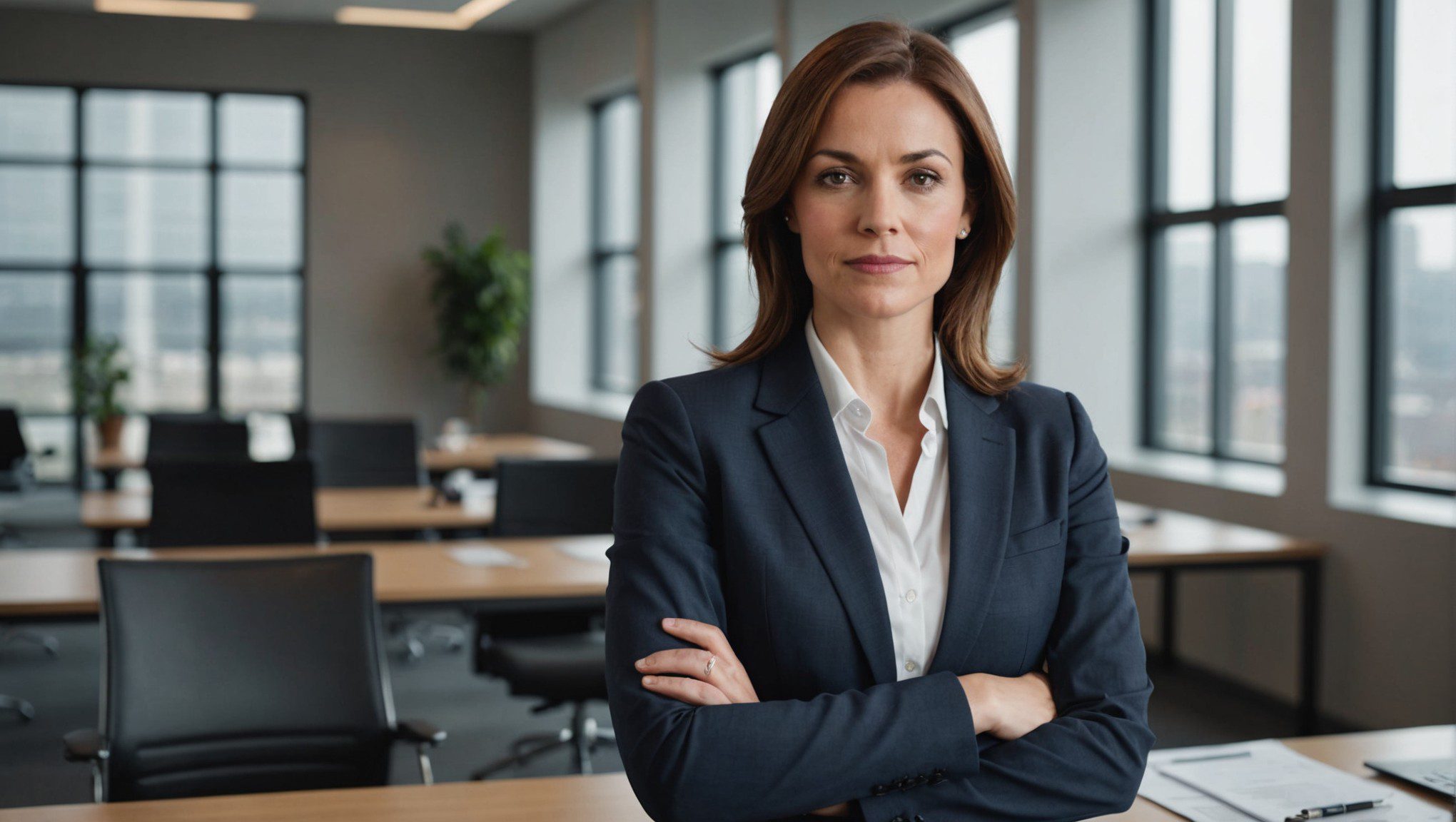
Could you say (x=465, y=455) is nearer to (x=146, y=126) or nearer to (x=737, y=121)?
(x=737, y=121)

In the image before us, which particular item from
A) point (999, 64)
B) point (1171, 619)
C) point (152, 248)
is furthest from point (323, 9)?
point (1171, 619)

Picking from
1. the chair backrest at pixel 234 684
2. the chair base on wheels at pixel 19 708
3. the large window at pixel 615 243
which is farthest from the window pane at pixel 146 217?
the chair backrest at pixel 234 684

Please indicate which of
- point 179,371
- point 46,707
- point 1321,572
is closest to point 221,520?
point 46,707

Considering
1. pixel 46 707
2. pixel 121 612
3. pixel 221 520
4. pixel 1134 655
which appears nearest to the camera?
pixel 1134 655

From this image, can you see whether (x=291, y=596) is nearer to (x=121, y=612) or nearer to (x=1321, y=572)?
(x=121, y=612)

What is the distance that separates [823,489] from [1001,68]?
5753 millimetres

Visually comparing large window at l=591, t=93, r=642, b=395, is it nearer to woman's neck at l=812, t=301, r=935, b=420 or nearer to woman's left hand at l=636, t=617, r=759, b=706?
woman's neck at l=812, t=301, r=935, b=420

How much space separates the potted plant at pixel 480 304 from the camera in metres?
10.9

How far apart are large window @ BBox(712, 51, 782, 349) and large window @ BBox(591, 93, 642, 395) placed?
0.83 meters

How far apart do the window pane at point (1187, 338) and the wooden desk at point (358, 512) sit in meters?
3.10

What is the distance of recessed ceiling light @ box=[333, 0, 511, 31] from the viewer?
30.5 feet

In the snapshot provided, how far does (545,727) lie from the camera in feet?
16.4

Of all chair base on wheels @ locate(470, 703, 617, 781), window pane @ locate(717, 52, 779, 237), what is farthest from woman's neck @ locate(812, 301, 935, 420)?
window pane @ locate(717, 52, 779, 237)

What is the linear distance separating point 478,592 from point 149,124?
8944 millimetres
